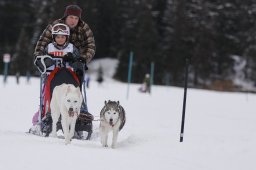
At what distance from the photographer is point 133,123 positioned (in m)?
12.1

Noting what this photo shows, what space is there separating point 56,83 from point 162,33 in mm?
52027

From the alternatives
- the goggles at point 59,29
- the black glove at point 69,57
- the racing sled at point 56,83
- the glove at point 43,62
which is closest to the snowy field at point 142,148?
the racing sled at point 56,83

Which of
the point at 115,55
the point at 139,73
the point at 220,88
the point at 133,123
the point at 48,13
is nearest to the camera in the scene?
the point at 133,123

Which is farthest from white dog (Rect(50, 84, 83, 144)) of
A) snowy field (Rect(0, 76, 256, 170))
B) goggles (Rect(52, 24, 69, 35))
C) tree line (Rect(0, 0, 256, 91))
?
tree line (Rect(0, 0, 256, 91))

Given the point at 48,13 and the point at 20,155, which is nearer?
the point at 20,155

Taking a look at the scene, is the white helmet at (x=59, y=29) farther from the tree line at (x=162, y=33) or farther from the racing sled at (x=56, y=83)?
the tree line at (x=162, y=33)

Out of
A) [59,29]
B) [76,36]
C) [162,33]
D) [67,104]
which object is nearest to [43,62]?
[59,29]

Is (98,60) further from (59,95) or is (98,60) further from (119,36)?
(59,95)

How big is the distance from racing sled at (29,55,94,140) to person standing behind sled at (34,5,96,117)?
114 millimetres

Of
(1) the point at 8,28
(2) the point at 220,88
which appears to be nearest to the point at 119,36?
(1) the point at 8,28

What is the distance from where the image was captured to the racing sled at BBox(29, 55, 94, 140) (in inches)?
304

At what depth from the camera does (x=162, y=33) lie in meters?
59.2

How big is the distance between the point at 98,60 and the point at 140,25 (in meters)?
9.30

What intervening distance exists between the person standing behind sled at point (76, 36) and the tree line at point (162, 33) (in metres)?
42.9
